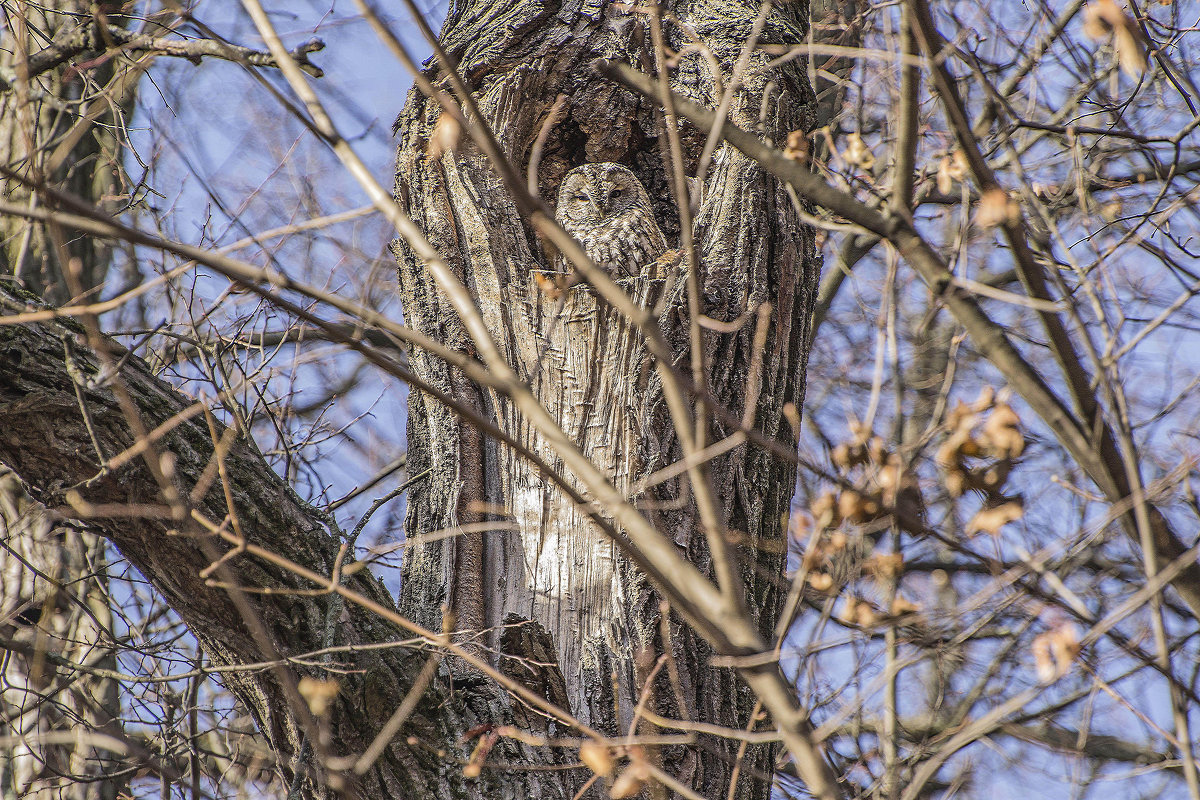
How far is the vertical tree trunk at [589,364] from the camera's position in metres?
2.32

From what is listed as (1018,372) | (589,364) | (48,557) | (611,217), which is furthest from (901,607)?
(48,557)

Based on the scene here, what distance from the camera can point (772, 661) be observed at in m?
1.12

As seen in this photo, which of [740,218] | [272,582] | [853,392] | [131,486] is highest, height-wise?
[853,392]

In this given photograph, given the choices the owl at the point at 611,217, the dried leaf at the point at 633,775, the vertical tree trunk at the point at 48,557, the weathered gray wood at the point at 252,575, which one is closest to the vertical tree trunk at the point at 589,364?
the owl at the point at 611,217

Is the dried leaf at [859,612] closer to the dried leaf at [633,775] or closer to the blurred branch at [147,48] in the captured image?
the dried leaf at [633,775]

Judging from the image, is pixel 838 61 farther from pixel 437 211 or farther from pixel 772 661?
pixel 772 661

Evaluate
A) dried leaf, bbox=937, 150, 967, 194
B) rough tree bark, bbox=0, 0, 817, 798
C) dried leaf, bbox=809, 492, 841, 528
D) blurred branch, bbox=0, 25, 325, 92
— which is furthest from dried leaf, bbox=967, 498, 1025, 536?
blurred branch, bbox=0, 25, 325, 92

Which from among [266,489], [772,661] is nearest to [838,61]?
[266,489]

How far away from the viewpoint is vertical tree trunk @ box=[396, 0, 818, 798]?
2316 millimetres

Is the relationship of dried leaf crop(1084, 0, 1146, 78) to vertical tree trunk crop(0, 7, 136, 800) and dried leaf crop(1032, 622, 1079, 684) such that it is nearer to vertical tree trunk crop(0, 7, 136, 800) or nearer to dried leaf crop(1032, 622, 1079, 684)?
dried leaf crop(1032, 622, 1079, 684)

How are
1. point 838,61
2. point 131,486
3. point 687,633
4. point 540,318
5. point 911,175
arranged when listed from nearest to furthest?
point 911,175
point 131,486
point 687,633
point 540,318
point 838,61

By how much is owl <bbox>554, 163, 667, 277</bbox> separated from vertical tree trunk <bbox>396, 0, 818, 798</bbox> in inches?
5.8

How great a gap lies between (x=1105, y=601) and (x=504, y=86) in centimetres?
274

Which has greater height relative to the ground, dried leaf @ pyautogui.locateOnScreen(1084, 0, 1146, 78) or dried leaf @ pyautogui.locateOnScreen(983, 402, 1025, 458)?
dried leaf @ pyautogui.locateOnScreen(1084, 0, 1146, 78)
